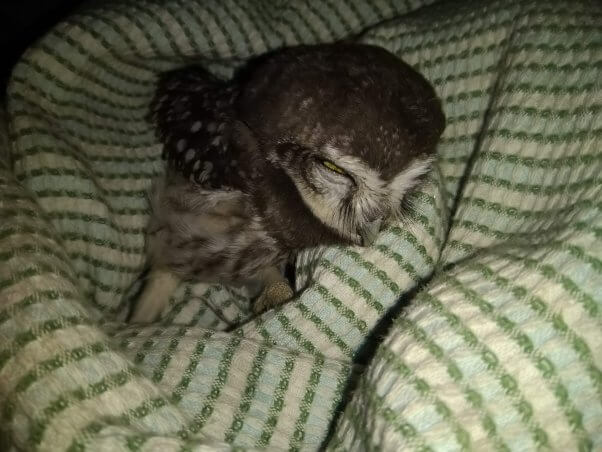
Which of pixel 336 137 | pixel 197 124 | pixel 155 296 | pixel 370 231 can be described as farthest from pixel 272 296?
pixel 336 137

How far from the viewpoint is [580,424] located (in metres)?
0.70

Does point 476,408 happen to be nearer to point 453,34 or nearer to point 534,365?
point 534,365

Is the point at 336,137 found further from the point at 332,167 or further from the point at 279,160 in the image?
the point at 279,160

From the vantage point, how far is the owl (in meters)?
1.15

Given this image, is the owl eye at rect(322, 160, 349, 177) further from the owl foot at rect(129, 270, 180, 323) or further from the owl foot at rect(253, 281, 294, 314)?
the owl foot at rect(129, 270, 180, 323)

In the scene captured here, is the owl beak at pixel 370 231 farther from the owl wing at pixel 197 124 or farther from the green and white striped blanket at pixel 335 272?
the owl wing at pixel 197 124

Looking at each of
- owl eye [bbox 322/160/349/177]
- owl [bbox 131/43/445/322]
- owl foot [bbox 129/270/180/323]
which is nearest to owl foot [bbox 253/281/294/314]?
owl [bbox 131/43/445/322]

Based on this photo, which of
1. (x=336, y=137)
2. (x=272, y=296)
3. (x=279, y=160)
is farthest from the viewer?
(x=272, y=296)

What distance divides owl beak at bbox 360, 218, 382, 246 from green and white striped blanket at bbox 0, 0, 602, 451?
43 mm

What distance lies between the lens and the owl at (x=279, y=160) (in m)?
1.15

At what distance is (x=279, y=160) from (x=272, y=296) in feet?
1.93

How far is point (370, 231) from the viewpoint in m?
1.30

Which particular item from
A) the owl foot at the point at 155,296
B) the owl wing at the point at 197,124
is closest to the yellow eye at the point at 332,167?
the owl wing at the point at 197,124

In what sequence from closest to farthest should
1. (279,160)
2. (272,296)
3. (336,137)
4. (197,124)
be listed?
(336,137)
(279,160)
(197,124)
(272,296)
